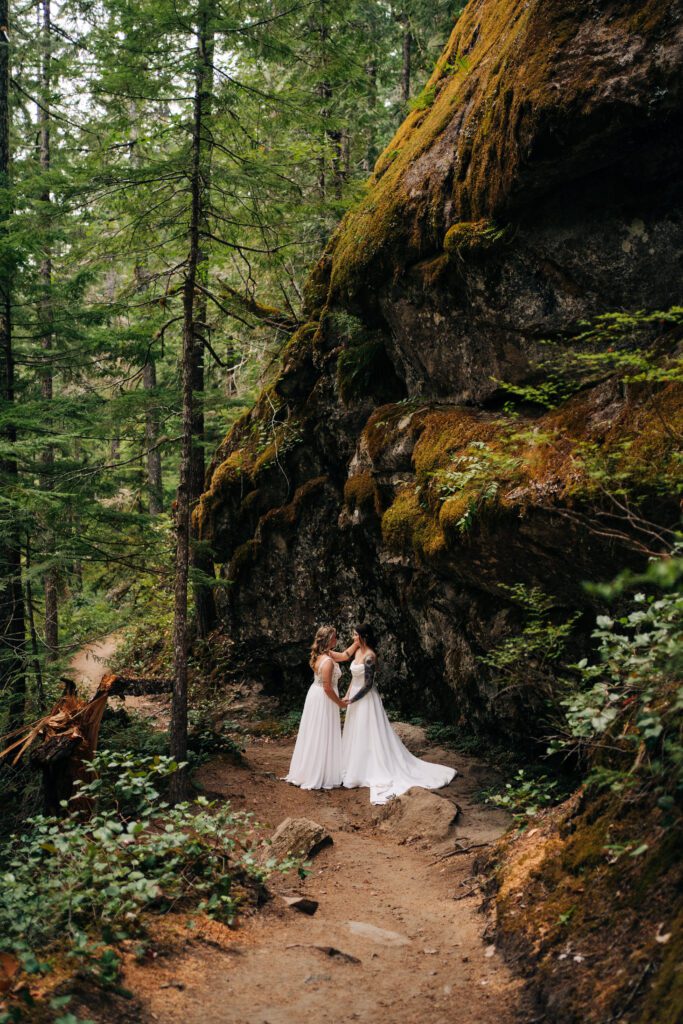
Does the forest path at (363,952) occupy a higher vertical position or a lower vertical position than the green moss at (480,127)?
lower

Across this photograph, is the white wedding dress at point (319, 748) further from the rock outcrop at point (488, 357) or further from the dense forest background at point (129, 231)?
the dense forest background at point (129, 231)

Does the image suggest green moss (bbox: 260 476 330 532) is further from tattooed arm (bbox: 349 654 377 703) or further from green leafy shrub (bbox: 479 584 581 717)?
green leafy shrub (bbox: 479 584 581 717)

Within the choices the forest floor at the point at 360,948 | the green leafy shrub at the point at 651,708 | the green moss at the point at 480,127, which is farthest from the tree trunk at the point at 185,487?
the green leafy shrub at the point at 651,708

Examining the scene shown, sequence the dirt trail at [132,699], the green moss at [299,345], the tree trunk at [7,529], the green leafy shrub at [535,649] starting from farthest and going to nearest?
the dirt trail at [132,699] → the green moss at [299,345] → the tree trunk at [7,529] → the green leafy shrub at [535,649]

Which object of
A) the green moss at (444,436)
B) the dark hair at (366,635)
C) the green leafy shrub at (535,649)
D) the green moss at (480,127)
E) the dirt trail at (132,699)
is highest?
the green moss at (480,127)

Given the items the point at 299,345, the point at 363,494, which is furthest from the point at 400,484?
the point at 299,345

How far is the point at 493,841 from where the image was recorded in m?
7.23

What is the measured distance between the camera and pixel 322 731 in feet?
32.7

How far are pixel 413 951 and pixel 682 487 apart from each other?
155 inches

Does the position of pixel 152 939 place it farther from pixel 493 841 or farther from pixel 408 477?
pixel 408 477

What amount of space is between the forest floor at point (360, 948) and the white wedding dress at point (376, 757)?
0.65m

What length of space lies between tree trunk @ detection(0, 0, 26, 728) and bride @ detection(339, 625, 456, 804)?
172 inches

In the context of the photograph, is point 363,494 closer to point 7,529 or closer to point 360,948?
point 7,529

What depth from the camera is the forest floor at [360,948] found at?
13.4 ft
